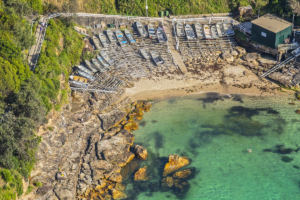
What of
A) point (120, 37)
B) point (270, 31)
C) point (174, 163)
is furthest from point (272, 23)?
point (174, 163)

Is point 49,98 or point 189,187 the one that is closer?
point 189,187

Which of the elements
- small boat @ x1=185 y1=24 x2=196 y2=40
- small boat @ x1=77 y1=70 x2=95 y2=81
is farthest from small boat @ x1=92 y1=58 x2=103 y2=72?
small boat @ x1=185 y1=24 x2=196 y2=40

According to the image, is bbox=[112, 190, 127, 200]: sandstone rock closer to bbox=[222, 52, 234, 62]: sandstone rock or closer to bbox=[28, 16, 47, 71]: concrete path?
bbox=[28, 16, 47, 71]: concrete path

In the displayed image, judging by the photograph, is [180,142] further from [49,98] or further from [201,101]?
[49,98]

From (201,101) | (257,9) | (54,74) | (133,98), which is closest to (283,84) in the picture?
(201,101)

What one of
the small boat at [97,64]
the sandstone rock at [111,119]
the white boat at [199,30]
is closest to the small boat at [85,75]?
the small boat at [97,64]

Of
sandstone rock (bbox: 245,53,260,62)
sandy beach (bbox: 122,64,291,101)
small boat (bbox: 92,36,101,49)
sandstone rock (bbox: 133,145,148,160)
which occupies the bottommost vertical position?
sandstone rock (bbox: 133,145,148,160)
